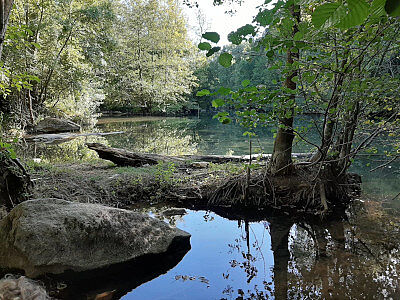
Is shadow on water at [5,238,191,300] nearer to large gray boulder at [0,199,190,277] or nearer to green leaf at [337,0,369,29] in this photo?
large gray boulder at [0,199,190,277]

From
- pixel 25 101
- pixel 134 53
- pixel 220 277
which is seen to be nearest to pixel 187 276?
pixel 220 277

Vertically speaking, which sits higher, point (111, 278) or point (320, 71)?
point (320, 71)

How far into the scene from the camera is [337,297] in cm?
342

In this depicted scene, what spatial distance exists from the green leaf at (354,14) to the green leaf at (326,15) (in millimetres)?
28

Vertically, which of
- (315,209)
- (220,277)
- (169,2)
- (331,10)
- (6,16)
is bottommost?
(220,277)

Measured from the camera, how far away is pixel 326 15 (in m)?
0.77

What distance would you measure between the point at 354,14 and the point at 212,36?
2.56ft

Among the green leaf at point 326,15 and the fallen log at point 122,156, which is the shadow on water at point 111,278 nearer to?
the green leaf at point 326,15

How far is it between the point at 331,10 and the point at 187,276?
13.2 feet

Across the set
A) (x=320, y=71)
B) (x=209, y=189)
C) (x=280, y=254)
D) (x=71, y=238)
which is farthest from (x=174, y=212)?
(x=320, y=71)

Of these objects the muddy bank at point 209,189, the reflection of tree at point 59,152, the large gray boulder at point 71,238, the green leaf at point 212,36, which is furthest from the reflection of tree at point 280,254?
the reflection of tree at point 59,152

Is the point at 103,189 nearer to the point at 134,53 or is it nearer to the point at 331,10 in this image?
the point at 331,10

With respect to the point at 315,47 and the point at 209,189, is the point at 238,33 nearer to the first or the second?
the point at 315,47

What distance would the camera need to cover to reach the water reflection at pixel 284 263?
143 inches
